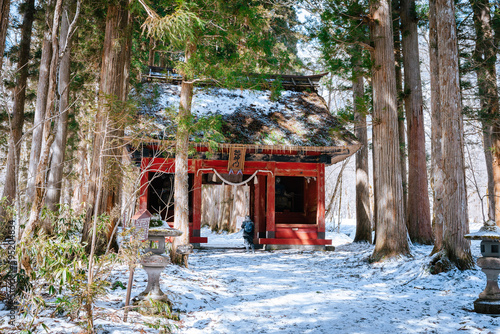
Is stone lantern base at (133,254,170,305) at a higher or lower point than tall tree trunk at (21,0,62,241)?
lower

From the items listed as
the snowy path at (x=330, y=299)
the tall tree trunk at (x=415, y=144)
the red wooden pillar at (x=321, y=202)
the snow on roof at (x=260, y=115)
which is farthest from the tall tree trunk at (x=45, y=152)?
the tall tree trunk at (x=415, y=144)

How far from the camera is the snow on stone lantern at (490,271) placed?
457cm

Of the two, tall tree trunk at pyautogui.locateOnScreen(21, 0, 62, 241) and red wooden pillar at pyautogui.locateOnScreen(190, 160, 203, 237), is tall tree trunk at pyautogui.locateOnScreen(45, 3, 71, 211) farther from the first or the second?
tall tree trunk at pyautogui.locateOnScreen(21, 0, 62, 241)

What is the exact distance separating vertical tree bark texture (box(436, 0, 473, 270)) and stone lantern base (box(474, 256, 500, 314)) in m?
1.77

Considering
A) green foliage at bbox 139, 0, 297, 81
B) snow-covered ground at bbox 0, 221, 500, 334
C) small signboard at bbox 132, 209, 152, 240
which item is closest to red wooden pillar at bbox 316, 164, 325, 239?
snow-covered ground at bbox 0, 221, 500, 334

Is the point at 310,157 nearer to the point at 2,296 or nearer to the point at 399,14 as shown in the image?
the point at 399,14

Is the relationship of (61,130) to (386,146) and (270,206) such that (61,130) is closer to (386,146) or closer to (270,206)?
(270,206)

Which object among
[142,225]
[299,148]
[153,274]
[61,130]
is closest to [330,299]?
[153,274]

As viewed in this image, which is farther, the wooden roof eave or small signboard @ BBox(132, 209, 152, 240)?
the wooden roof eave

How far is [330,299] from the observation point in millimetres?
5559

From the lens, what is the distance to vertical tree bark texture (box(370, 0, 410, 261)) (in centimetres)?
823

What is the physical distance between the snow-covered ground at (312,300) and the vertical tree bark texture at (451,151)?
1.53ft

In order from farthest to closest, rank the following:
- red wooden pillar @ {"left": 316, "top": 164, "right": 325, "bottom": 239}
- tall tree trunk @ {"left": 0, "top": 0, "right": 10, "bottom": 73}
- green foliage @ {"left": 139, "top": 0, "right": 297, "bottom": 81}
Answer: red wooden pillar @ {"left": 316, "top": 164, "right": 325, "bottom": 239} → green foliage @ {"left": 139, "top": 0, "right": 297, "bottom": 81} → tall tree trunk @ {"left": 0, "top": 0, "right": 10, "bottom": 73}

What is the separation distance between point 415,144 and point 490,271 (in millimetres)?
6699
